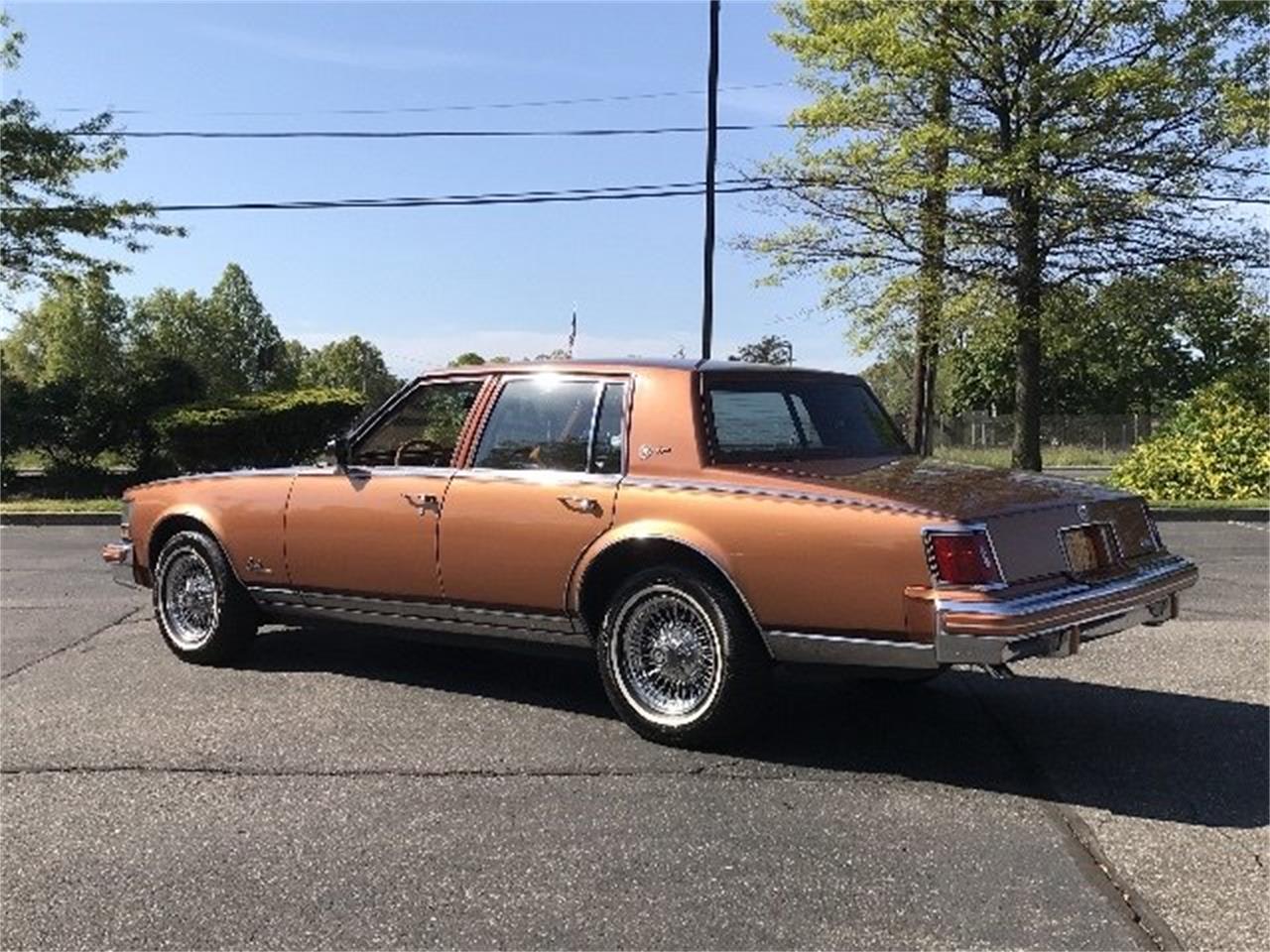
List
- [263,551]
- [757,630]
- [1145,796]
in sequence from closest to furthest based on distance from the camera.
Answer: [1145,796] → [757,630] → [263,551]

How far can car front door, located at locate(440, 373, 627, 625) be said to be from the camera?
5039mm

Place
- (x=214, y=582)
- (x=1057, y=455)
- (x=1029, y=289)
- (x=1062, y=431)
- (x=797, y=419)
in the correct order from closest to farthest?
(x=797, y=419), (x=214, y=582), (x=1029, y=289), (x=1057, y=455), (x=1062, y=431)

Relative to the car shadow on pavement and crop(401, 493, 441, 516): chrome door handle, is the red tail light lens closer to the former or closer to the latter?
the car shadow on pavement

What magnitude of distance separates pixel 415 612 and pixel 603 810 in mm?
1806

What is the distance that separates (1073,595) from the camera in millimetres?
4363

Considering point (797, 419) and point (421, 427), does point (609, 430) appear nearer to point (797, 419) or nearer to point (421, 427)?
point (797, 419)

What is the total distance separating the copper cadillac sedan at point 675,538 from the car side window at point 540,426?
0.01 meters

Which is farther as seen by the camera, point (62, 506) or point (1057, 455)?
point (1057, 455)

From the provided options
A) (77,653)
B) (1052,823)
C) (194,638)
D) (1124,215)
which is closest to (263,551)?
(194,638)

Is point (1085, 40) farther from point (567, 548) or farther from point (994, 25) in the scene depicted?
point (567, 548)

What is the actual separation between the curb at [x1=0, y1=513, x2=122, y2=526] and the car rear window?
1203 centimetres

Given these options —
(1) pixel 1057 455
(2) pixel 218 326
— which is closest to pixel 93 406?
(1) pixel 1057 455

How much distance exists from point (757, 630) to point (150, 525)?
12.2 ft

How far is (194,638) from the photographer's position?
6.40 m
